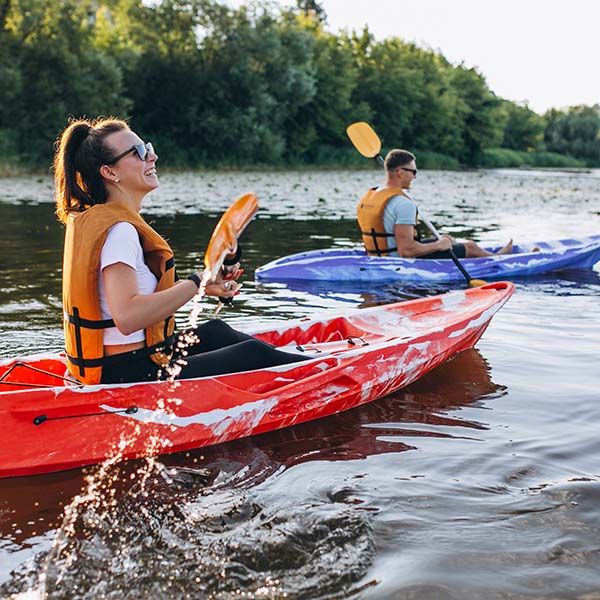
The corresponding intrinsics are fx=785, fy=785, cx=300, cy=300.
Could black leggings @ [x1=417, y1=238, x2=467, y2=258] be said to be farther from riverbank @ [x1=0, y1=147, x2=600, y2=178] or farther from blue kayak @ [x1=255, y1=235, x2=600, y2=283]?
riverbank @ [x1=0, y1=147, x2=600, y2=178]

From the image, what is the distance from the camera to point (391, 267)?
25.7 feet

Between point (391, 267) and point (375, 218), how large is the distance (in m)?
0.51

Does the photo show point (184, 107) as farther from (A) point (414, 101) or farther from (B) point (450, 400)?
(B) point (450, 400)

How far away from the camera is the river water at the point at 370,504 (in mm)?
2493

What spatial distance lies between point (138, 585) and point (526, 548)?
51.2 inches

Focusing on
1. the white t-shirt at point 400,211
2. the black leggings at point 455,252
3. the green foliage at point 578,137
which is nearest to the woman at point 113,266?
the white t-shirt at point 400,211

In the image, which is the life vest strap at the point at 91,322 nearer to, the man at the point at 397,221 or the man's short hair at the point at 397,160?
the man at the point at 397,221

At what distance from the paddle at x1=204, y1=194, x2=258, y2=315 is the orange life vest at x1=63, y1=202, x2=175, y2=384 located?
0.18 meters

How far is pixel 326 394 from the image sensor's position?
3.93 metres

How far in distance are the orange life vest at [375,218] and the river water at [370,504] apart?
7.49 ft

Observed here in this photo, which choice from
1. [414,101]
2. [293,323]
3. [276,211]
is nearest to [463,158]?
[414,101]

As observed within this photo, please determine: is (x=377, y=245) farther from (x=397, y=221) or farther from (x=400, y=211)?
(x=400, y=211)

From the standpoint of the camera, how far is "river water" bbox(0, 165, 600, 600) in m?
2.49

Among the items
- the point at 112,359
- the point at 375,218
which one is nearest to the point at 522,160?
the point at 375,218
